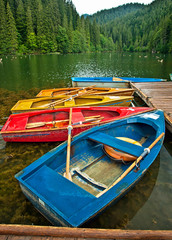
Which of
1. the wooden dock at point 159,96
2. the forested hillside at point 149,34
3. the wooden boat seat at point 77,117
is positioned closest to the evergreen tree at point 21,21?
the forested hillside at point 149,34

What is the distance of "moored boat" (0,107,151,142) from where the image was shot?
278 inches

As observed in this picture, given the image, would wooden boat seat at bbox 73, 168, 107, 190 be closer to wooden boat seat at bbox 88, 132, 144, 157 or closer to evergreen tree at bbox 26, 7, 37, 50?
wooden boat seat at bbox 88, 132, 144, 157

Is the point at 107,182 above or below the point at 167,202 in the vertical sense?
above

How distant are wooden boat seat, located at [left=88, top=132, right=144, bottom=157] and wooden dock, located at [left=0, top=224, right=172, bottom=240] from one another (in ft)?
7.73

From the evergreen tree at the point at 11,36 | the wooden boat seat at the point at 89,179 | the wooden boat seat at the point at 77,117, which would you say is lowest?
the wooden boat seat at the point at 89,179

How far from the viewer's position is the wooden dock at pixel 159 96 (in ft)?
28.1

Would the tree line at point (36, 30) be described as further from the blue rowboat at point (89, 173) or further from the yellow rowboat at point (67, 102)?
the blue rowboat at point (89, 173)

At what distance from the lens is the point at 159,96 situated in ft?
36.1

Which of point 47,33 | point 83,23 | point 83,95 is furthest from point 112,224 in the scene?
point 83,23

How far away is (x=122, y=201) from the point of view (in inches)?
184

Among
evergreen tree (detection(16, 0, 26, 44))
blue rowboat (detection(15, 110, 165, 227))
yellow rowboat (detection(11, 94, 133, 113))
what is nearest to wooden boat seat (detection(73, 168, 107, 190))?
blue rowboat (detection(15, 110, 165, 227))

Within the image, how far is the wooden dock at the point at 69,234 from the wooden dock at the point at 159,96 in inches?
250

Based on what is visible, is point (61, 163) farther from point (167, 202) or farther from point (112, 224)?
point (167, 202)

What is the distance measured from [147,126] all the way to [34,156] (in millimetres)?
5644
